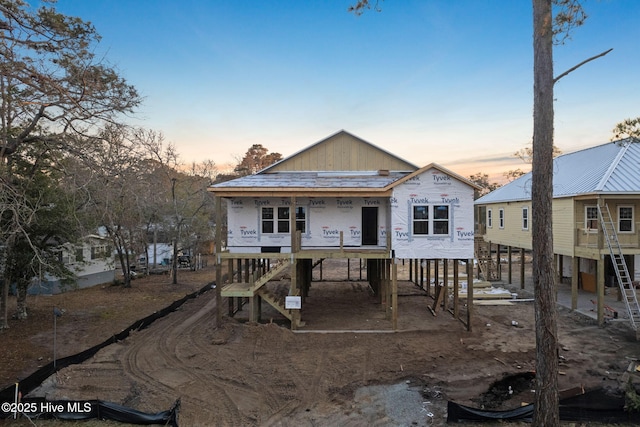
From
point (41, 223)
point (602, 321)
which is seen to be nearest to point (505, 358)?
point (602, 321)

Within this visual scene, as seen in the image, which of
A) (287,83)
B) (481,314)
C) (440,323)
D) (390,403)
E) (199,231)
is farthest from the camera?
(199,231)

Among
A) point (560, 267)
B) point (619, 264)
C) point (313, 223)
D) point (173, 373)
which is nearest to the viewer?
point (173, 373)

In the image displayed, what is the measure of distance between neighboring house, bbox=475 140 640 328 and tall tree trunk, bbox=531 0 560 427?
32.7ft

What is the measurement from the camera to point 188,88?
21.2m

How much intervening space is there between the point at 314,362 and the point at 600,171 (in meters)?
18.1

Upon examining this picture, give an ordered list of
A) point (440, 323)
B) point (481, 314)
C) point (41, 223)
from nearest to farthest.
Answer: point (41, 223) → point (440, 323) → point (481, 314)

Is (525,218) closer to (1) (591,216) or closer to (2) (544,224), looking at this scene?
(1) (591,216)

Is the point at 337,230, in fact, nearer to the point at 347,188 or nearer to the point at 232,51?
the point at 347,188

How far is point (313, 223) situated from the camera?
61.7 ft

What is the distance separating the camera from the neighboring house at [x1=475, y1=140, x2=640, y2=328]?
17.9 metres

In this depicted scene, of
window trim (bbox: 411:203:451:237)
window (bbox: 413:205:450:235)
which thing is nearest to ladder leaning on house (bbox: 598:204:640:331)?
window trim (bbox: 411:203:451:237)

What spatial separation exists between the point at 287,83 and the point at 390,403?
58.1ft

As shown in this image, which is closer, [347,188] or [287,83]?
[347,188]

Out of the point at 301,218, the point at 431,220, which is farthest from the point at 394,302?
the point at 301,218
